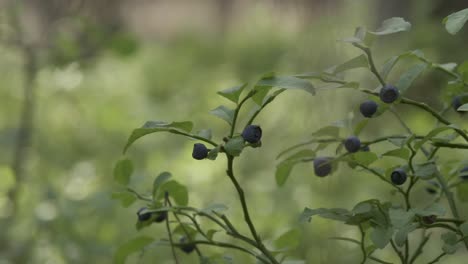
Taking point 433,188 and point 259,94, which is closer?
point 259,94

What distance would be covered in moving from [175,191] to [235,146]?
7.2 inches

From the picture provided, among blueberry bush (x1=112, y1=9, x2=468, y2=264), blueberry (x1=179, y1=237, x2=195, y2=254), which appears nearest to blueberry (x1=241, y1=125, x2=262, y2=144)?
blueberry bush (x1=112, y1=9, x2=468, y2=264)

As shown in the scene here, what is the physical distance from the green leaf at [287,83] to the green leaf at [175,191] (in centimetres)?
21

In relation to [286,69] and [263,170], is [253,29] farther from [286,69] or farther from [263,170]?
[263,170]

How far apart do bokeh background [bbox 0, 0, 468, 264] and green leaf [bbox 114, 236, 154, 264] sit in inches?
3.9

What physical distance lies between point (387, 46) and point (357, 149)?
2653 millimetres

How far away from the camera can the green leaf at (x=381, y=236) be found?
0.72 meters

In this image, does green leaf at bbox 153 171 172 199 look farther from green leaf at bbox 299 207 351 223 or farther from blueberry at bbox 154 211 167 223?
green leaf at bbox 299 207 351 223

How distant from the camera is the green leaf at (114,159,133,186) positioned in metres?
0.91

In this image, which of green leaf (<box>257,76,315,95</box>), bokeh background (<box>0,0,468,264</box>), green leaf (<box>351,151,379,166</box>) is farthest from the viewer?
bokeh background (<box>0,0,468,264</box>)

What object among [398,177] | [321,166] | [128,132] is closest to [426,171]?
[398,177]

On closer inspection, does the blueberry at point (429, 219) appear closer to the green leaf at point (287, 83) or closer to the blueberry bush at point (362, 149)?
the blueberry bush at point (362, 149)

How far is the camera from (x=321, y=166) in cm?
88

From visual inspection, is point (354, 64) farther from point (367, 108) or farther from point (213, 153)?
point (213, 153)
